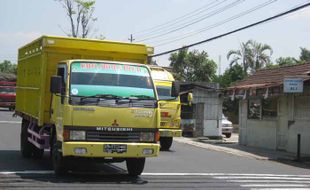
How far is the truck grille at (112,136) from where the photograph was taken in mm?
11133

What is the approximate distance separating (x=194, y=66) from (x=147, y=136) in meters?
48.2

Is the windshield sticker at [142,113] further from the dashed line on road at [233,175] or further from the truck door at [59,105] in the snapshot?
the dashed line on road at [233,175]

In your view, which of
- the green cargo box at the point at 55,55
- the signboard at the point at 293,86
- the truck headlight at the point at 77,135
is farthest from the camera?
the signboard at the point at 293,86

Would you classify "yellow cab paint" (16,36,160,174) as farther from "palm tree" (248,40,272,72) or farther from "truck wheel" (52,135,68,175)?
"palm tree" (248,40,272,72)

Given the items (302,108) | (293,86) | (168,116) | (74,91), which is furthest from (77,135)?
(302,108)

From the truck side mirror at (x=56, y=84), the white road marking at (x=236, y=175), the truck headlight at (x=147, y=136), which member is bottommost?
the white road marking at (x=236, y=175)

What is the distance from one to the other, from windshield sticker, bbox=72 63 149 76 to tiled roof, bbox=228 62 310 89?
9.21m

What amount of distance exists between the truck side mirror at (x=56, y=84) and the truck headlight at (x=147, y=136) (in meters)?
1.90

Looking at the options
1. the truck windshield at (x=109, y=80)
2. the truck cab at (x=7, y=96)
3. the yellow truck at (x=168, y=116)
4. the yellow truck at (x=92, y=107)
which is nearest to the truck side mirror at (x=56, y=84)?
the yellow truck at (x=92, y=107)

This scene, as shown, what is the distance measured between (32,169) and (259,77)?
15631 mm

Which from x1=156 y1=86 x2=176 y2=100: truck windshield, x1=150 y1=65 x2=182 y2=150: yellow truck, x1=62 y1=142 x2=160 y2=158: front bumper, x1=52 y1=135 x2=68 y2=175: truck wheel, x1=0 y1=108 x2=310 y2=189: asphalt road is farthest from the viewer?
x1=156 y1=86 x2=176 y2=100: truck windshield

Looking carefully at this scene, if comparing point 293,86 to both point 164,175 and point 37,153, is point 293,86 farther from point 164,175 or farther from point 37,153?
point 37,153

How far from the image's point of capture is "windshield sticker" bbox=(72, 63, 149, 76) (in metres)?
11.8

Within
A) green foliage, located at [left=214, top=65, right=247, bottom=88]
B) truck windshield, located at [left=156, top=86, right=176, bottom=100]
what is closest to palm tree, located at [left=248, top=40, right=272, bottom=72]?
green foliage, located at [left=214, top=65, right=247, bottom=88]
